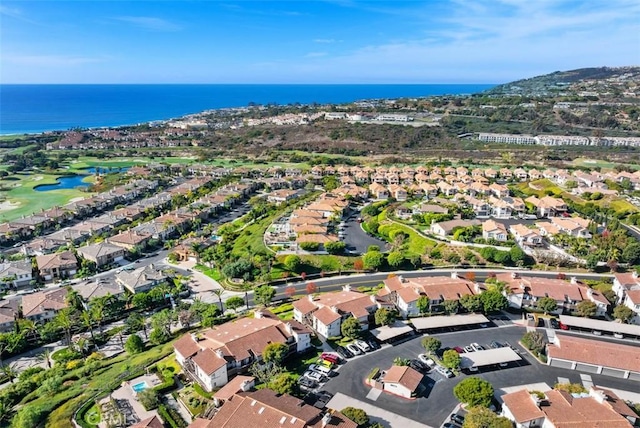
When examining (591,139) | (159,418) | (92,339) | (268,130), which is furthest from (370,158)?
(159,418)

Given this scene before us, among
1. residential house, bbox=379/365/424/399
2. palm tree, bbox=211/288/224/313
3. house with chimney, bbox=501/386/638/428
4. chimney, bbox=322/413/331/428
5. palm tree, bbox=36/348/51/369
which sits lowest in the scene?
palm tree, bbox=36/348/51/369

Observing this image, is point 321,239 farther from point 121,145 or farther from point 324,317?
point 121,145

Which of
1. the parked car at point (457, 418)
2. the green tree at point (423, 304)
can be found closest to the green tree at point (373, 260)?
the green tree at point (423, 304)

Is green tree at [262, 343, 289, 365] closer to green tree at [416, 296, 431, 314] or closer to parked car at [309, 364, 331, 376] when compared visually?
parked car at [309, 364, 331, 376]

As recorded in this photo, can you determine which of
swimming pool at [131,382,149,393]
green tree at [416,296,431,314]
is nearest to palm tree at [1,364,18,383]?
swimming pool at [131,382,149,393]

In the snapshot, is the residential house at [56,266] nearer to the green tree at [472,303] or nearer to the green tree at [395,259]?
the green tree at [395,259]

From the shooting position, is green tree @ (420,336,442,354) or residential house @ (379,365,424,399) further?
green tree @ (420,336,442,354)

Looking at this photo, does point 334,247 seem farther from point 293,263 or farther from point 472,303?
point 472,303
